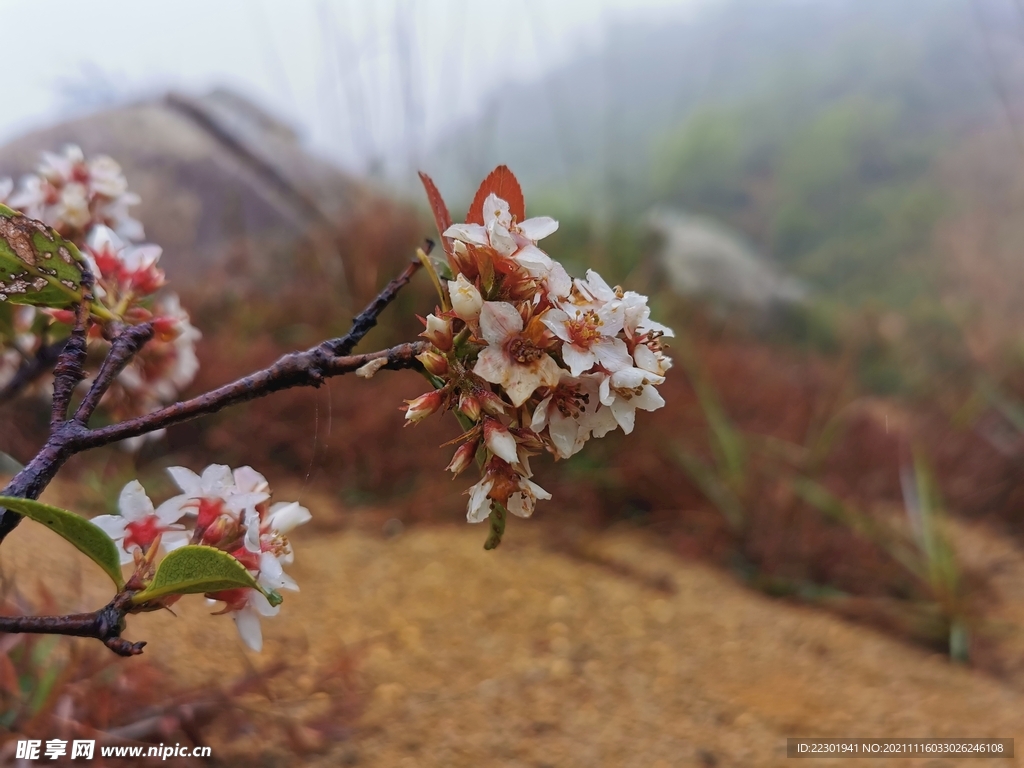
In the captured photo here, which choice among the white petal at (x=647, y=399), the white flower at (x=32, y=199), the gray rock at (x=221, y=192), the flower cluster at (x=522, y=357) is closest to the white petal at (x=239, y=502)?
the flower cluster at (x=522, y=357)

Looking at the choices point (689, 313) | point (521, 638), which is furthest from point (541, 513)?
point (689, 313)

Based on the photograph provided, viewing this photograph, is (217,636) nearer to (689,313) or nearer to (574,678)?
(574,678)

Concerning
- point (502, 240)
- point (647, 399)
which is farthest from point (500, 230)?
point (647, 399)

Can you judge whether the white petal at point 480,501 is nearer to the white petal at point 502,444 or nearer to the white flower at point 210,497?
the white petal at point 502,444

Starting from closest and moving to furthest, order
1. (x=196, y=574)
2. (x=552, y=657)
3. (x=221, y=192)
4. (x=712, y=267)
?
(x=196, y=574) < (x=552, y=657) < (x=221, y=192) < (x=712, y=267)

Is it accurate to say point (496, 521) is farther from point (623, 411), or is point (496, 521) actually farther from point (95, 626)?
point (95, 626)

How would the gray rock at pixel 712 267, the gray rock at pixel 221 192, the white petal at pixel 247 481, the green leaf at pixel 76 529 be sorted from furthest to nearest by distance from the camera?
the gray rock at pixel 712 267, the gray rock at pixel 221 192, the white petal at pixel 247 481, the green leaf at pixel 76 529

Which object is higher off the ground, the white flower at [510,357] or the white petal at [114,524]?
the white flower at [510,357]

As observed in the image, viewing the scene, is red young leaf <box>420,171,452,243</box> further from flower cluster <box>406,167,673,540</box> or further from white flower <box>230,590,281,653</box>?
white flower <box>230,590,281,653</box>
